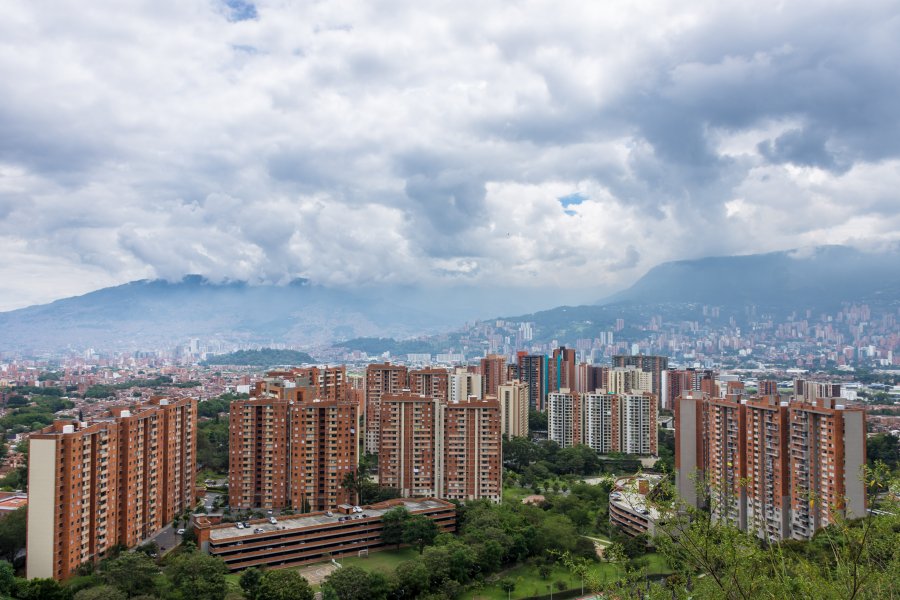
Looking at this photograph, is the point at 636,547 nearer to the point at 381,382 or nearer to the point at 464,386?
the point at 381,382

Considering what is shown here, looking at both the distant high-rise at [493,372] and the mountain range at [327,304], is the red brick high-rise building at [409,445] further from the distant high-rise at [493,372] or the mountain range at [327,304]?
the mountain range at [327,304]

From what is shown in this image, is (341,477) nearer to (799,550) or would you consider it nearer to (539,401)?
(799,550)

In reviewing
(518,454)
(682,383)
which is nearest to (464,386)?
(518,454)

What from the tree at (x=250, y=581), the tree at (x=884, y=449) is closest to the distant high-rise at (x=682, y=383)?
the tree at (x=884, y=449)

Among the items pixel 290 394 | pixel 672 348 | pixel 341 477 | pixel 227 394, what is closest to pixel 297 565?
pixel 341 477

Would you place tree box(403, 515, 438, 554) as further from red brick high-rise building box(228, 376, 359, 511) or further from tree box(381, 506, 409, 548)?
red brick high-rise building box(228, 376, 359, 511)

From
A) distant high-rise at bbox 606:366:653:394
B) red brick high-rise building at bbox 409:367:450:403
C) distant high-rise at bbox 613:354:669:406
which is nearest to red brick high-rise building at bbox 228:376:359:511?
red brick high-rise building at bbox 409:367:450:403
